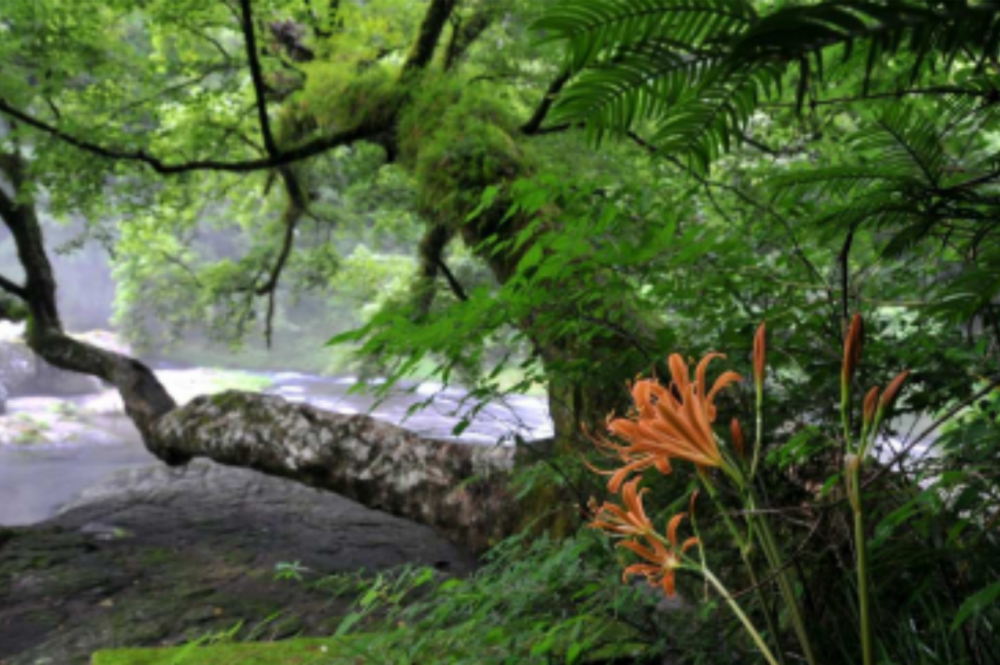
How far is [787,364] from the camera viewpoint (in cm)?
163

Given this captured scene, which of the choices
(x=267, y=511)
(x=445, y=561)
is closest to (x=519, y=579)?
(x=445, y=561)

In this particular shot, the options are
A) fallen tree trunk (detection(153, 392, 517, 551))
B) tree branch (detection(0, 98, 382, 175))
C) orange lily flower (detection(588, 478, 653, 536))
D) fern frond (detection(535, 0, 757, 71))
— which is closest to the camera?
fern frond (detection(535, 0, 757, 71))

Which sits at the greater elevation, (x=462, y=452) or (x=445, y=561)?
(x=462, y=452)

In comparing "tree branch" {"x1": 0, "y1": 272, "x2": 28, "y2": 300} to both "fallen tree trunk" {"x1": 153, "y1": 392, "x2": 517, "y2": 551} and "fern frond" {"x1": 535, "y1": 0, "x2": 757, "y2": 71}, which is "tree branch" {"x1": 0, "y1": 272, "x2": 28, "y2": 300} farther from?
"fern frond" {"x1": 535, "y1": 0, "x2": 757, "y2": 71}

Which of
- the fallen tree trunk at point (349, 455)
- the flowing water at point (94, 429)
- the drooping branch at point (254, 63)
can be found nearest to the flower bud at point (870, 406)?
the fallen tree trunk at point (349, 455)

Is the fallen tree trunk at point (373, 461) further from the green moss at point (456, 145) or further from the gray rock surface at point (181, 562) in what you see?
the green moss at point (456, 145)

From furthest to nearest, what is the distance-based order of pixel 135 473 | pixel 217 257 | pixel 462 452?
pixel 217 257 → pixel 135 473 → pixel 462 452

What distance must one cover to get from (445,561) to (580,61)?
4555 millimetres

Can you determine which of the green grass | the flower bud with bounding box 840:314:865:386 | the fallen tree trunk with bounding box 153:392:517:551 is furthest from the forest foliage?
the fallen tree trunk with bounding box 153:392:517:551

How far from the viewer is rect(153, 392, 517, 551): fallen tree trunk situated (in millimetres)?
4242

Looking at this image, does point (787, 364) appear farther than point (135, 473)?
No

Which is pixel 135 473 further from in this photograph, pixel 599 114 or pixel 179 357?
pixel 179 357

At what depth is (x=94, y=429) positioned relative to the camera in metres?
17.5

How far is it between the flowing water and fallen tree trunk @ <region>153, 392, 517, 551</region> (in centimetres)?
215
